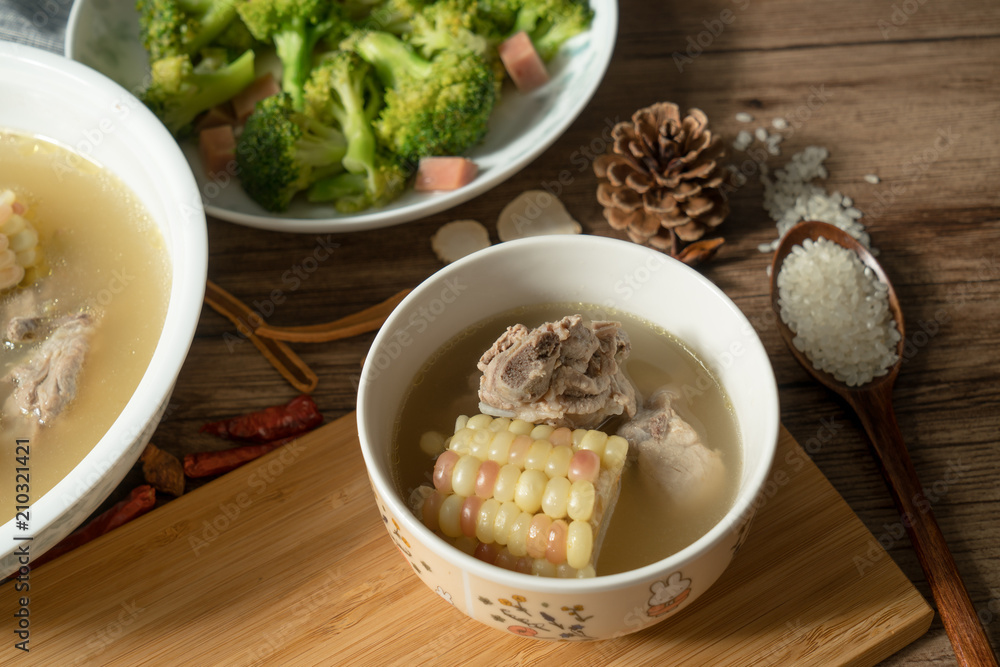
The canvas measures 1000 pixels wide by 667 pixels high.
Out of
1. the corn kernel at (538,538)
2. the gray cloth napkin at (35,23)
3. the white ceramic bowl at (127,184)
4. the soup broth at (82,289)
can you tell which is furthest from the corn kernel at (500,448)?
the gray cloth napkin at (35,23)

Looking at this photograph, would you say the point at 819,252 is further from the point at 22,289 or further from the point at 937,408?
the point at 22,289

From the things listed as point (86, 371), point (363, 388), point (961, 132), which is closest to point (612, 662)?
point (363, 388)

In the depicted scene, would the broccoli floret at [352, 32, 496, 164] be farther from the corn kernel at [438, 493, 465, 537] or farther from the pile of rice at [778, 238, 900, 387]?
the corn kernel at [438, 493, 465, 537]

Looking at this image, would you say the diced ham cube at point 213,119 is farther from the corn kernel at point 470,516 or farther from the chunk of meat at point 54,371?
the corn kernel at point 470,516

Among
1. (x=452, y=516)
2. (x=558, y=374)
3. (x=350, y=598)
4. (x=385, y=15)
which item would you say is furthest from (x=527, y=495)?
(x=385, y=15)

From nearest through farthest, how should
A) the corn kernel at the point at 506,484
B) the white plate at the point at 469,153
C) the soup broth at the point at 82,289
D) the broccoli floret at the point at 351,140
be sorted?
the corn kernel at the point at 506,484 → the soup broth at the point at 82,289 → the white plate at the point at 469,153 → the broccoli floret at the point at 351,140

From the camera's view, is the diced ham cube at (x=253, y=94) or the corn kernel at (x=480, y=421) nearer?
the corn kernel at (x=480, y=421)
